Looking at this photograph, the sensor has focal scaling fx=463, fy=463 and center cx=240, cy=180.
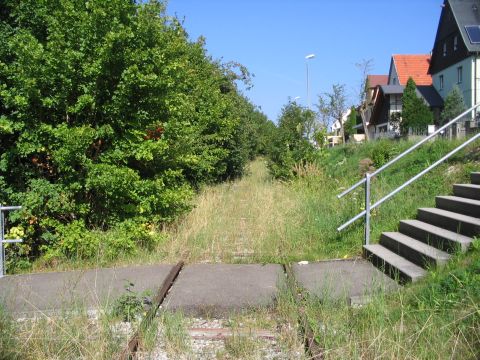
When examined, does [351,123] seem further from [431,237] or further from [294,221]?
[431,237]

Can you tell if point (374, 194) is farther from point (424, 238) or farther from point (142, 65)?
point (142, 65)

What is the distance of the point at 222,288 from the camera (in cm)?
615

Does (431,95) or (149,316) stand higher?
(431,95)

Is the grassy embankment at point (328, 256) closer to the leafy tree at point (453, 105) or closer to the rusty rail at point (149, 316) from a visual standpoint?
the rusty rail at point (149, 316)

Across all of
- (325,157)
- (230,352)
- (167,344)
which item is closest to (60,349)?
(167,344)

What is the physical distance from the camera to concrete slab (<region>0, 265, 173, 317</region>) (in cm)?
516

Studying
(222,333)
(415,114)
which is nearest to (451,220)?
(222,333)

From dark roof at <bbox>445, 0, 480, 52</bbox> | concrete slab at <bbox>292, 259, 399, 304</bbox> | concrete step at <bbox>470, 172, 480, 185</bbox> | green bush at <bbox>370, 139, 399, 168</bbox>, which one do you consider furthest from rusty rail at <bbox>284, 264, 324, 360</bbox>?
dark roof at <bbox>445, 0, 480, 52</bbox>

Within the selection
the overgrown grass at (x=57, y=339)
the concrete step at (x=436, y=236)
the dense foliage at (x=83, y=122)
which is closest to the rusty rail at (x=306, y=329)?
the overgrown grass at (x=57, y=339)

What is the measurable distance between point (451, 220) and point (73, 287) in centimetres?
522

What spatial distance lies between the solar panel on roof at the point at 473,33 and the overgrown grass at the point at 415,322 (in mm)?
38196

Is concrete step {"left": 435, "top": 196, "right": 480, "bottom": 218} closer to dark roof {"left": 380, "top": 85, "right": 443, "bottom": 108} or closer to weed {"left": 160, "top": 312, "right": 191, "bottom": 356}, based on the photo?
weed {"left": 160, "top": 312, "right": 191, "bottom": 356}

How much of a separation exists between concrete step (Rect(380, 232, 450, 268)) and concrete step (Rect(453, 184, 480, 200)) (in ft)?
4.21

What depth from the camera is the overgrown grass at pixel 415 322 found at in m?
3.65
